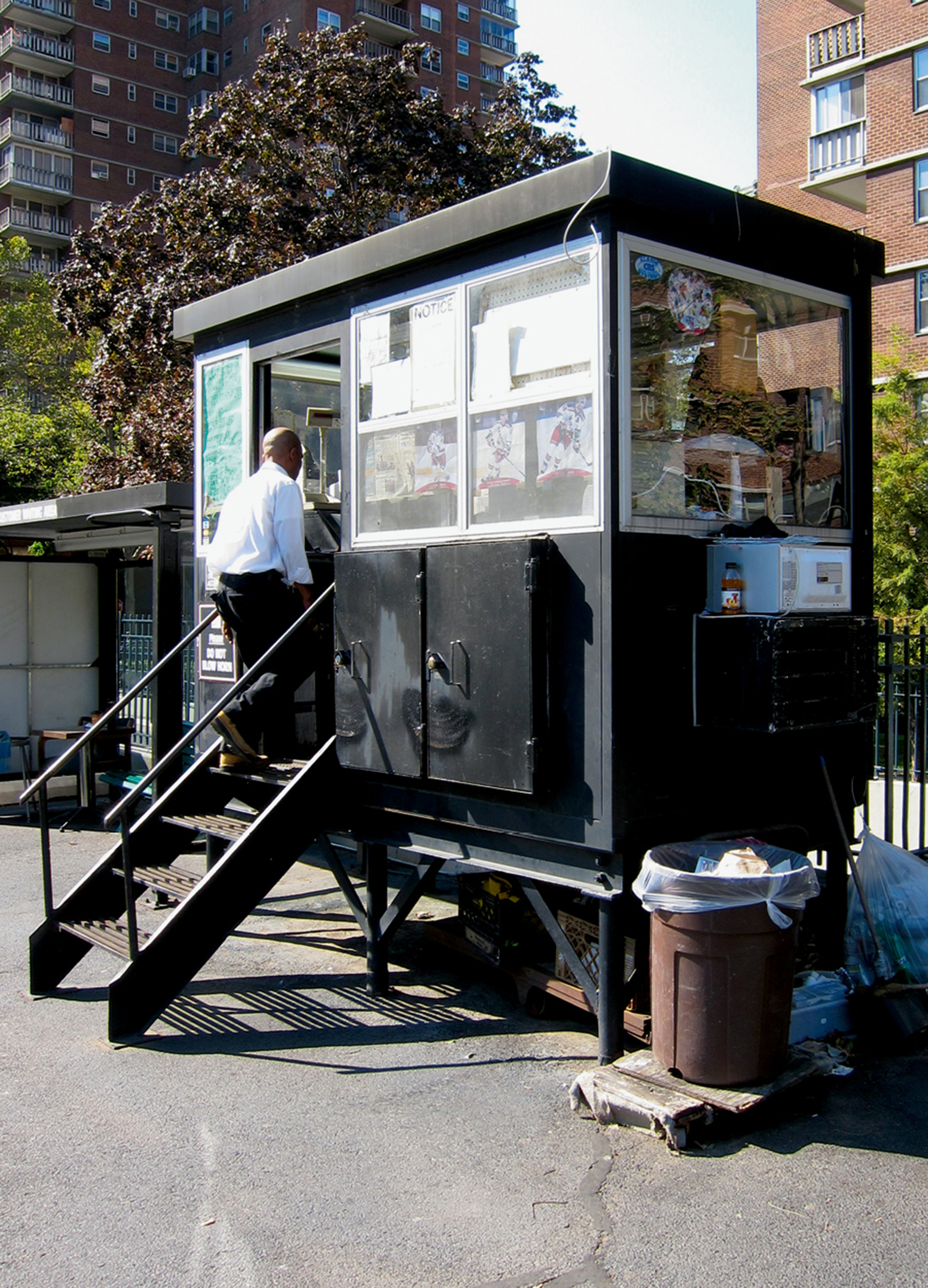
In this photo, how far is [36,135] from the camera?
171 ft

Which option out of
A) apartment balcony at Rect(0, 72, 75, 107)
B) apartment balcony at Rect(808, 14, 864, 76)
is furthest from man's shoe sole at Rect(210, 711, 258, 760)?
apartment balcony at Rect(0, 72, 75, 107)

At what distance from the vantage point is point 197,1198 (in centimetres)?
384

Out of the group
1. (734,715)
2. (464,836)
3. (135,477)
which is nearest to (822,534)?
(734,715)

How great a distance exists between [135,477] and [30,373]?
2489cm

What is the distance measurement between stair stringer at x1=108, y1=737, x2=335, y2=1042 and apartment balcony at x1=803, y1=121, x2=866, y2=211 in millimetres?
27941

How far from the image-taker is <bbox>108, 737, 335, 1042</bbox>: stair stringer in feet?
17.1

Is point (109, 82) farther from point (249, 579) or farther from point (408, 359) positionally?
point (408, 359)

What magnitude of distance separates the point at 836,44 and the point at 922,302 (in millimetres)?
8765

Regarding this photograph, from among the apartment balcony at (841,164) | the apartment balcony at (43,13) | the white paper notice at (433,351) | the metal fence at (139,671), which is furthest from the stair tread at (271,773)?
the apartment balcony at (43,13)

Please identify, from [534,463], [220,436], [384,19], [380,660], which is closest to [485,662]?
[380,660]

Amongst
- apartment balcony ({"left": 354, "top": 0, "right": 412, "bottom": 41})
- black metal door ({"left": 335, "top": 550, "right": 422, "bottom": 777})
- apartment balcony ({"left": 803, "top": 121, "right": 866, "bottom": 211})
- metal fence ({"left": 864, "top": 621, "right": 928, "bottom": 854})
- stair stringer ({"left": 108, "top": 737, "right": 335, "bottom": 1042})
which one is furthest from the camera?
apartment balcony ({"left": 354, "top": 0, "right": 412, "bottom": 41})

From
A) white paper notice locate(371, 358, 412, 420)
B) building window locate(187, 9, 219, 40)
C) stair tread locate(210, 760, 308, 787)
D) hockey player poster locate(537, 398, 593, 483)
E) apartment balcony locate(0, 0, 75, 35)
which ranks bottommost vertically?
stair tread locate(210, 760, 308, 787)

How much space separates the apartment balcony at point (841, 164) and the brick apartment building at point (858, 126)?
3cm

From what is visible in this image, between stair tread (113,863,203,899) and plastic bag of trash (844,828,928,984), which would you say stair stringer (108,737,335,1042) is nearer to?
stair tread (113,863,203,899)
